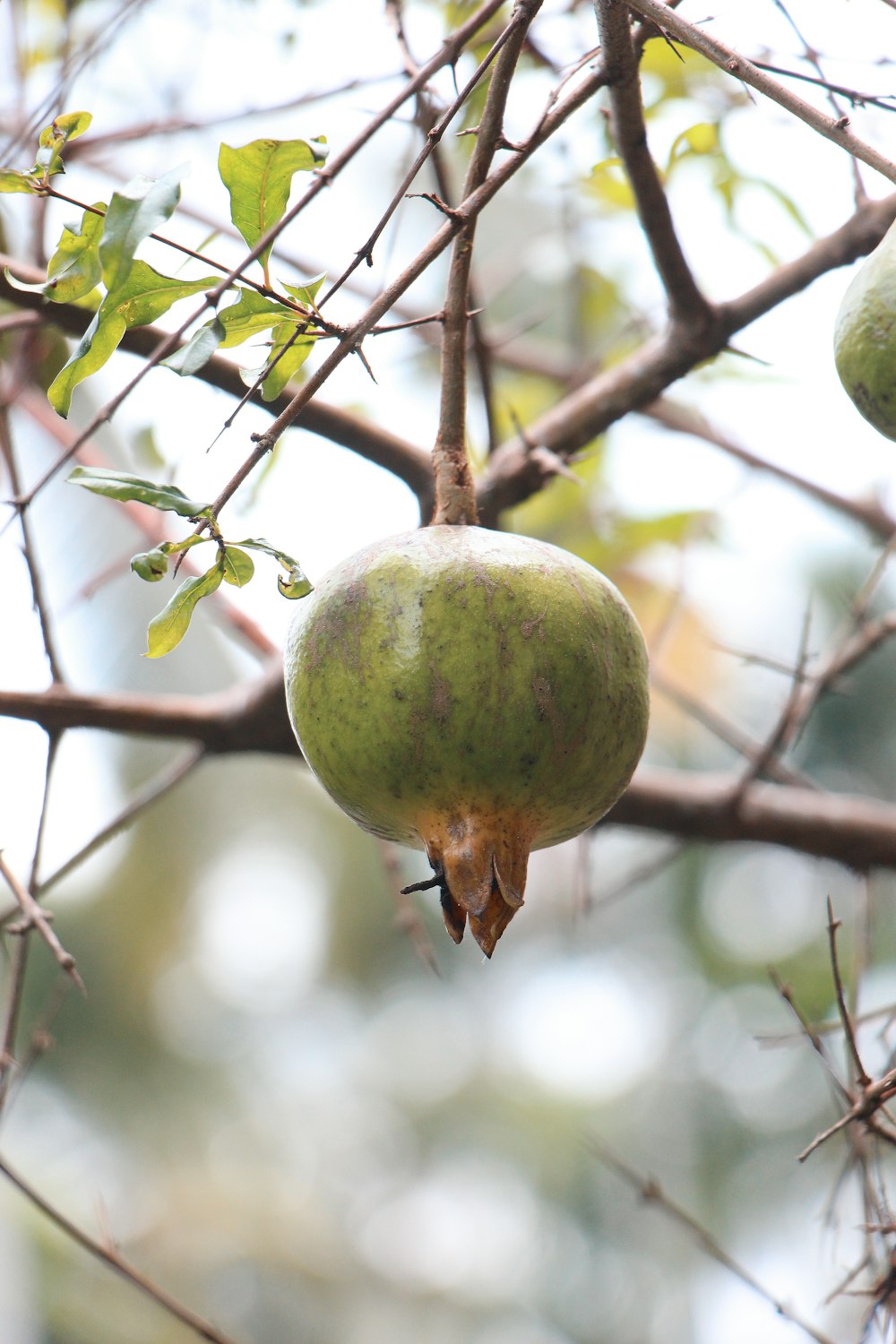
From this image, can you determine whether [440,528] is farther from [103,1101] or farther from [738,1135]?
[738,1135]

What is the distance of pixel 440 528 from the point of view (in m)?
0.92

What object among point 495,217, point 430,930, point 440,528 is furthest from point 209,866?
point 440,528

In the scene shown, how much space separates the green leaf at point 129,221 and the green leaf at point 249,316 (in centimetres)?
12

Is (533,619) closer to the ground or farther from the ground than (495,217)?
closer to the ground

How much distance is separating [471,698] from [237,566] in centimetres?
18

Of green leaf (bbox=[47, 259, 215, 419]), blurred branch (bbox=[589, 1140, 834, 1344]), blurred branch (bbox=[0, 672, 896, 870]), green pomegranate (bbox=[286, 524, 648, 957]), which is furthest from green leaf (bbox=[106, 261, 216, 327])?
blurred branch (bbox=[589, 1140, 834, 1344])

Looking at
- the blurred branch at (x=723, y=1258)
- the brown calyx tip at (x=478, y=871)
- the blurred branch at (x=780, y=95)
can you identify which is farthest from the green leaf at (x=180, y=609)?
the blurred branch at (x=723, y=1258)

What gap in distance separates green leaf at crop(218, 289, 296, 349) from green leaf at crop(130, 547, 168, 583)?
0.16 metres

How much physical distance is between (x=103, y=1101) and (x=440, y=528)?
13280mm

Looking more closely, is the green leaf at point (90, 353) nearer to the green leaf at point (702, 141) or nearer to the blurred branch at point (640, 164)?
the blurred branch at point (640, 164)

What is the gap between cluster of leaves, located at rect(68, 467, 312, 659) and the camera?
789mm

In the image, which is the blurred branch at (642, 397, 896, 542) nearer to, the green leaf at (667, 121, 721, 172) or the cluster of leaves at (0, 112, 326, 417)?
the green leaf at (667, 121, 721, 172)

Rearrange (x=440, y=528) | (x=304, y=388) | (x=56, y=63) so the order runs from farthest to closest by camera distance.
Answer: (x=56, y=63)
(x=440, y=528)
(x=304, y=388)

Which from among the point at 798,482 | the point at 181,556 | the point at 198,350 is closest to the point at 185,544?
the point at 181,556
